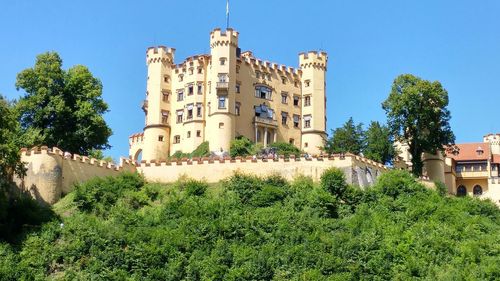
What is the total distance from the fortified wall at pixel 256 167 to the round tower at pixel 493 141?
27.0 meters

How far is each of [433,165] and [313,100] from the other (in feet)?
34.3

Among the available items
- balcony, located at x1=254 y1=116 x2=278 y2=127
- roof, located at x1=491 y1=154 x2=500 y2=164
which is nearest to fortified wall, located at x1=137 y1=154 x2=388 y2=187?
balcony, located at x1=254 y1=116 x2=278 y2=127

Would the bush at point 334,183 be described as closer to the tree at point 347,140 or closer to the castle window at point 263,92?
the tree at point 347,140

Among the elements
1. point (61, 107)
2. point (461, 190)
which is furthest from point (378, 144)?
point (61, 107)

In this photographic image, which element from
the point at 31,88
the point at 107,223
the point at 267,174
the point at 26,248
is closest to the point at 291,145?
the point at 267,174

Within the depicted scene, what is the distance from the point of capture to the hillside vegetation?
38.5 m

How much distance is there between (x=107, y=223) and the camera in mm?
42344

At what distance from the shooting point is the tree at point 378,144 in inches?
2287

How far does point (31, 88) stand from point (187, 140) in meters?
12.3

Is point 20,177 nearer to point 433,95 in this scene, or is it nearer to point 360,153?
point 360,153

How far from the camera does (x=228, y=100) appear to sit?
6331cm

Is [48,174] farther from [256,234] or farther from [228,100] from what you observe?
[228,100]

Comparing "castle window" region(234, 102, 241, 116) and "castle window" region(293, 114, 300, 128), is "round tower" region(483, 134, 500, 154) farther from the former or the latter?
"castle window" region(234, 102, 241, 116)

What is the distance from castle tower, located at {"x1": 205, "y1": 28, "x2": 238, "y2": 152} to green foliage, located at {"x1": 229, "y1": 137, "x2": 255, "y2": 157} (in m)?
0.77
